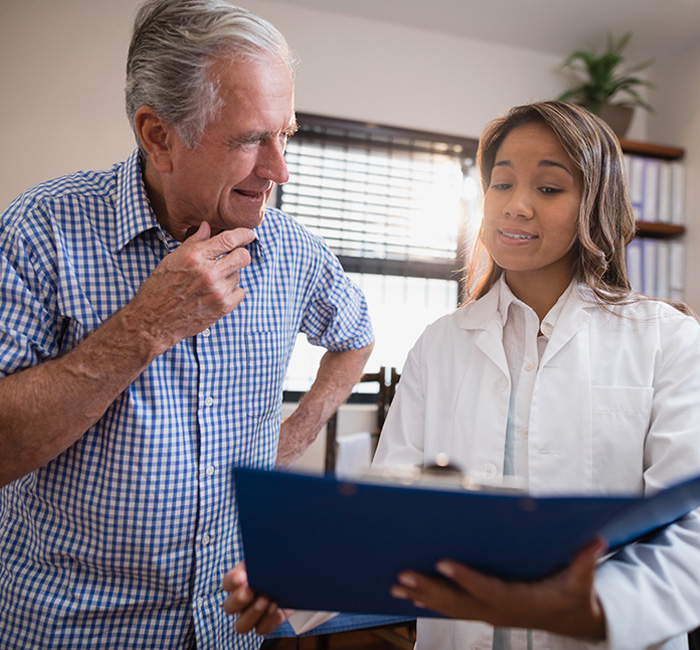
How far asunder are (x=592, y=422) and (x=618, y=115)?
8.73ft

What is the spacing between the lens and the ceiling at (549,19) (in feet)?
9.19

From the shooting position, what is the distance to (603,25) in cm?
295

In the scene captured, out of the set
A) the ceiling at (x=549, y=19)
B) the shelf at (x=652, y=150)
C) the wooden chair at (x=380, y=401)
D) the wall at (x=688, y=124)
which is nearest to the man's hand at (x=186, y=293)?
the wooden chair at (x=380, y=401)

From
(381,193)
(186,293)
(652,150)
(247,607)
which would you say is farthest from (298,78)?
(247,607)

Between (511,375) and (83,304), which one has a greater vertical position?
(83,304)

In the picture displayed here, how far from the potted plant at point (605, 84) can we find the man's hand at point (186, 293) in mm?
2656

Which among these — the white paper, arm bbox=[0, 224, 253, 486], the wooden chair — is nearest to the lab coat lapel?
arm bbox=[0, 224, 253, 486]

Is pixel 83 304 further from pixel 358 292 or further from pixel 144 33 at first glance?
pixel 358 292

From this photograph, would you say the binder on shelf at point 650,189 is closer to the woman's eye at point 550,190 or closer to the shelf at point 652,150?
the shelf at point 652,150

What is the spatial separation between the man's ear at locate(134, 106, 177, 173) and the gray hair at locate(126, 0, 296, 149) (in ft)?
0.05

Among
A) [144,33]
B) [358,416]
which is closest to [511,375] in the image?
[144,33]

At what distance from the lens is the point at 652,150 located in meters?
3.11

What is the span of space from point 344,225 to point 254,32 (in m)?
2.06

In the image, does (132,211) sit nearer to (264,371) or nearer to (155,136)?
(155,136)
